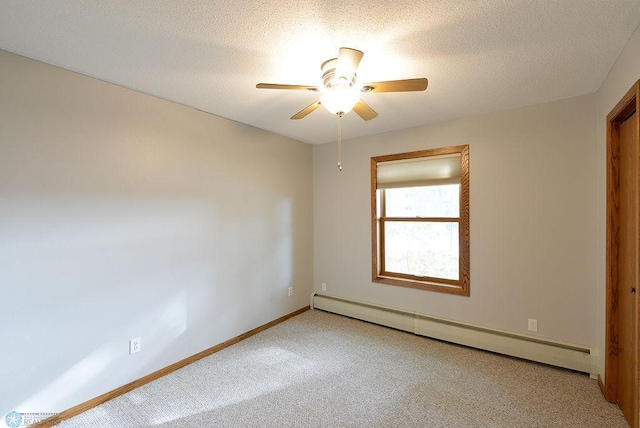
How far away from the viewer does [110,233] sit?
88.0 inches

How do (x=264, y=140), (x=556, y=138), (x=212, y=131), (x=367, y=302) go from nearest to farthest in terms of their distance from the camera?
(x=556, y=138) → (x=212, y=131) → (x=264, y=140) → (x=367, y=302)

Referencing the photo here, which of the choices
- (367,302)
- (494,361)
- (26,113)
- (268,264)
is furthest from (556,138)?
(26,113)

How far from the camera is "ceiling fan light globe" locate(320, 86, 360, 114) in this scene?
1.72 metres

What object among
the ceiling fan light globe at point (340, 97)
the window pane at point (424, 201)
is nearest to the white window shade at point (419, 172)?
the window pane at point (424, 201)

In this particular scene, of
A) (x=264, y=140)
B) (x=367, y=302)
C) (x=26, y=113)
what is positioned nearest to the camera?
(x=26, y=113)

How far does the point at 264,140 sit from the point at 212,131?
74 centimetres

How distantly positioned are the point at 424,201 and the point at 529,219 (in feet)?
3.57

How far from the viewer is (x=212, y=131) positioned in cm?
297

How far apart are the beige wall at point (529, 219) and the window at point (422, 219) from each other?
105 mm

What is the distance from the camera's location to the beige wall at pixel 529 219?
2.54 meters

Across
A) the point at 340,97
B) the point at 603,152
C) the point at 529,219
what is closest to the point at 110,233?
the point at 340,97

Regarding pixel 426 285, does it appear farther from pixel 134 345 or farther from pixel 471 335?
pixel 134 345

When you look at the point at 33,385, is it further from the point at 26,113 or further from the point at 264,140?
the point at 264,140

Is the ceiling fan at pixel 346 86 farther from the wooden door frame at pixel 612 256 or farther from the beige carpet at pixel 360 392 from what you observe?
the beige carpet at pixel 360 392
